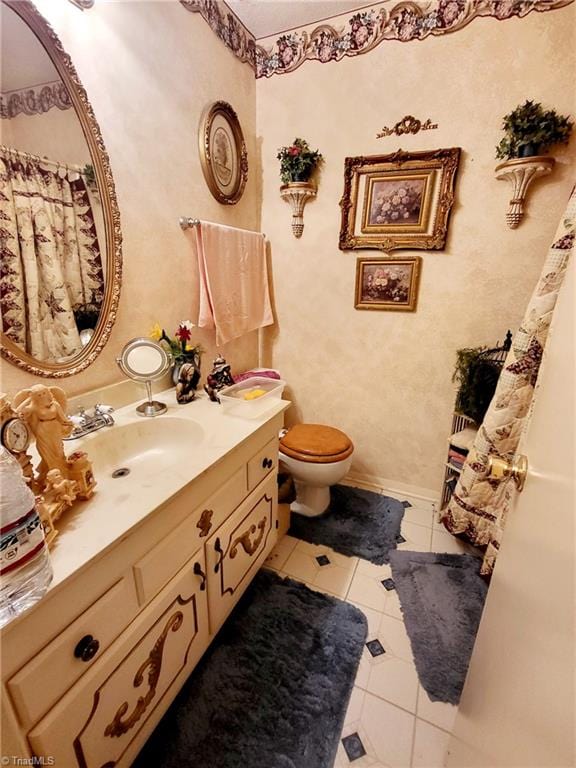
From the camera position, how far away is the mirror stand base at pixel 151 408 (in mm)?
1168

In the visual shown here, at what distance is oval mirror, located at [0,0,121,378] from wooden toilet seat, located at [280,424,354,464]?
0.97 metres

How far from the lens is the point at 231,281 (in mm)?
1689

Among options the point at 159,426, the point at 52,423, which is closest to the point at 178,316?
the point at 159,426

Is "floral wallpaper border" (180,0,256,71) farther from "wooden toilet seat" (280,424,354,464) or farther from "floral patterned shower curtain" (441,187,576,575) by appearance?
"wooden toilet seat" (280,424,354,464)

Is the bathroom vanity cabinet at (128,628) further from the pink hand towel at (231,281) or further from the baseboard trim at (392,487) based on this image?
the baseboard trim at (392,487)

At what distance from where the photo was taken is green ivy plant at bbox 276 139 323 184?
171 cm

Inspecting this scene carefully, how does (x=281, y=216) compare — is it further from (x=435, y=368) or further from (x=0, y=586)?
(x=0, y=586)

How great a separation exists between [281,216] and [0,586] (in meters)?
1.97

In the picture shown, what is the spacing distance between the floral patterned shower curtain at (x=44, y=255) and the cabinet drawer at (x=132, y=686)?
0.79 meters

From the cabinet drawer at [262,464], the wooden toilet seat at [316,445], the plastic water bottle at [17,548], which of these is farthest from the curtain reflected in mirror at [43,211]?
the wooden toilet seat at [316,445]

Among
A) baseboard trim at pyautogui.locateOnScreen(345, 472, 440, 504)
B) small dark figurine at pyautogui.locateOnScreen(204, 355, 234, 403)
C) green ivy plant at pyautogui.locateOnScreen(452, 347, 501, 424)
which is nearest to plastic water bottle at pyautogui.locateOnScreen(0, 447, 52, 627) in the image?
small dark figurine at pyautogui.locateOnScreen(204, 355, 234, 403)

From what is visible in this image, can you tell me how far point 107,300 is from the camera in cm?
113

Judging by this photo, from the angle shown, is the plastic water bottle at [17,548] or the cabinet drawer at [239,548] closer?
the plastic water bottle at [17,548]

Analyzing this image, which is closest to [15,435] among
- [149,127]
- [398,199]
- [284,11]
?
[149,127]
